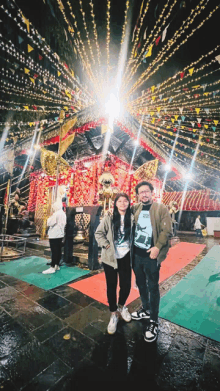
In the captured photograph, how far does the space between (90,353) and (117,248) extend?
1254 mm

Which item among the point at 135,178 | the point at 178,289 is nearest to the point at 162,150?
the point at 135,178

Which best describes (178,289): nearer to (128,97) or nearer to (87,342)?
(87,342)

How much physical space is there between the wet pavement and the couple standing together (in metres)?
0.27

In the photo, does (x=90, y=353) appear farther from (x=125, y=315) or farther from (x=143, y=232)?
(x=143, y=232)

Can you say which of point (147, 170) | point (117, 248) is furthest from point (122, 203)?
A: point (147, 170)

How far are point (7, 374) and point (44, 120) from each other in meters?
8.47

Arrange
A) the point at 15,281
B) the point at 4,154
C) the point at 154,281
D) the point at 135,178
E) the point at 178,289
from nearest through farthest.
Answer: the point at 154,281, the point at 178,289, the point at 15,281, the point at 4,154, the point at 135,178

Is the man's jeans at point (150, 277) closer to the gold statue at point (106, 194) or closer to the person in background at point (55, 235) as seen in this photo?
the person in background at point (55, 235)

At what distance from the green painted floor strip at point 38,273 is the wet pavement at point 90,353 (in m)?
1.06

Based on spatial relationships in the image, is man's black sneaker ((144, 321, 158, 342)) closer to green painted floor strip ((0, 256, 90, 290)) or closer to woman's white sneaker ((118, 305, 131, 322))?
woman's white sneaker ((118, 305, 131, 322))

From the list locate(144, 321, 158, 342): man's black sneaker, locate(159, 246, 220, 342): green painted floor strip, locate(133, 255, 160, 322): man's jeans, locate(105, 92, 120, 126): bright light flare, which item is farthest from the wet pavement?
locate(105, 92, 120, 126): bright light flare

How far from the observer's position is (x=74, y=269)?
4.88 meters

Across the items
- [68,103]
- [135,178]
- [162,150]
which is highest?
[68,103]

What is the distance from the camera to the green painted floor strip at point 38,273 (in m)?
3.91
